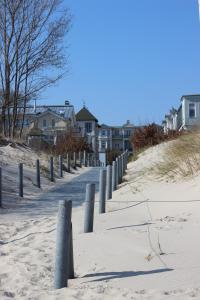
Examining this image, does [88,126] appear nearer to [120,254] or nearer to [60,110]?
[60,110]

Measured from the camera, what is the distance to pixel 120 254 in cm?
665

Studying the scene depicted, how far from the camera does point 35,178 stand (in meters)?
19.7

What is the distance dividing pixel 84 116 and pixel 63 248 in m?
99.4

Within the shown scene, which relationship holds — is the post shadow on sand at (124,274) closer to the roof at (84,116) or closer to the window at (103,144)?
the roof at (84,116)

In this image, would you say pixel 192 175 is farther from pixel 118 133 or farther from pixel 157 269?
pixel 118 133

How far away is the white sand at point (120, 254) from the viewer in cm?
526

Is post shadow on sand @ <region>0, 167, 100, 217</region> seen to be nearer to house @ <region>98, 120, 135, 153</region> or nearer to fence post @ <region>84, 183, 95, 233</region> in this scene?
fence post @ <region>84, 183, 95, 233</region>

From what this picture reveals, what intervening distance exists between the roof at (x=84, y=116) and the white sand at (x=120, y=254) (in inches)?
3684

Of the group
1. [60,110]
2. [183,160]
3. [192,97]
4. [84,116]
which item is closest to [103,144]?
[84,116]

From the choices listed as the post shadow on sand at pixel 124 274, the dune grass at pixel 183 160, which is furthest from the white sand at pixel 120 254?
the dune grass at pixel 183 160

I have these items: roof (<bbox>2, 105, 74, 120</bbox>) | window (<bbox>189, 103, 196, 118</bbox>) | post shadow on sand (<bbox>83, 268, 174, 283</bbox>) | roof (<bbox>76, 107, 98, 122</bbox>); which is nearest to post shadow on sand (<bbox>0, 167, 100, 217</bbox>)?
post shadow on sand (<bbox>83, 268, 174, 283</bbox>)

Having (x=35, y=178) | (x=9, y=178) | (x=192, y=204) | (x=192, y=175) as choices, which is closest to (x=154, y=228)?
(x=192, y=204)

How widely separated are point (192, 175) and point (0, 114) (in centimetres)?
1969

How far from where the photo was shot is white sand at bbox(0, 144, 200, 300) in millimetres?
5262
